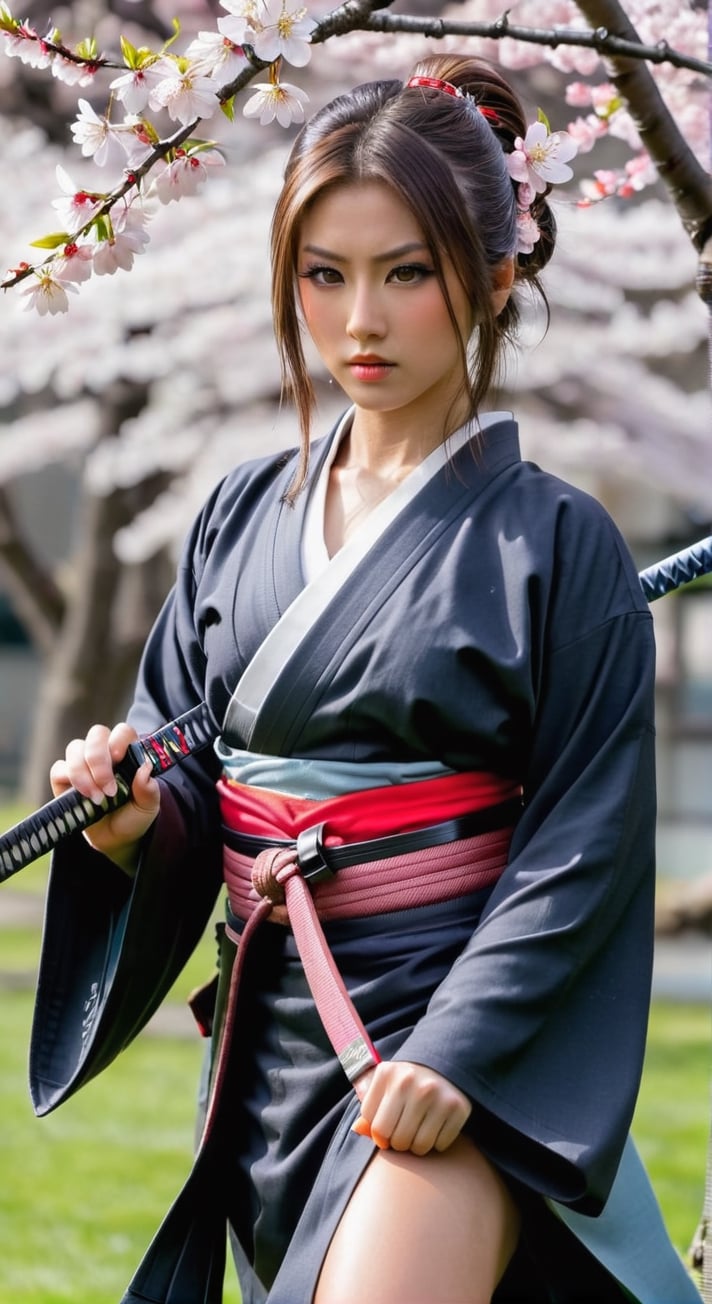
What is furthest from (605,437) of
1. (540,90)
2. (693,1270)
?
(693,1270)

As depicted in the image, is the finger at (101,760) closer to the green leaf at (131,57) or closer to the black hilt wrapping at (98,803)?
the black hilt wrapping at (98,803)

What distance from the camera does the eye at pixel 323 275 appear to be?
1952 mm

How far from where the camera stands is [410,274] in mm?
1921

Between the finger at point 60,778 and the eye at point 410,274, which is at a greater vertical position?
the eye at point 410,274

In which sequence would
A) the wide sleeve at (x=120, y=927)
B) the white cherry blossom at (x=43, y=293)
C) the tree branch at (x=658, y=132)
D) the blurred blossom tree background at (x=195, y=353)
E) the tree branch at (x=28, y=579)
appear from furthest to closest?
1. the tree branch at (x=28, y=579)
2. the blurred blossom tree background at (x=195, y=353)
3. the tree branch at (x=658, y=132)
4. the wide sleeve at (x=120, y=927)
5. the white cherry blossom at (x=43, y=293)

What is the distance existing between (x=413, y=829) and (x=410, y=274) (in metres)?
0.67

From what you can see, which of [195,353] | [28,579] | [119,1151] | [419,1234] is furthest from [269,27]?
[28,579]

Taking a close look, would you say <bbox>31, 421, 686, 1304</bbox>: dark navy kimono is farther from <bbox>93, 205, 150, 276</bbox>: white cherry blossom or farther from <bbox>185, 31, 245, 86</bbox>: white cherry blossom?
<bbox>185, 31, 245, 86</bbox>: white cherry blossom

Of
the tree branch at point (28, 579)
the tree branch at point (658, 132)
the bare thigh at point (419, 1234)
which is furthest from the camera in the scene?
the tree branch at point (28, 579)

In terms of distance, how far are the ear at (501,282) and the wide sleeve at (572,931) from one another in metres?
0.34

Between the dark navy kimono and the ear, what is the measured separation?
16 centimetres

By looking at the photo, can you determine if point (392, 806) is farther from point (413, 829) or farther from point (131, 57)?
point (131, 57)

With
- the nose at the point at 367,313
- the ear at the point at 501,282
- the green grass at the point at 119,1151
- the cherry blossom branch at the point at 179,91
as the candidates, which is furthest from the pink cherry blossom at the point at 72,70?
the green grass at the point at 119,1151

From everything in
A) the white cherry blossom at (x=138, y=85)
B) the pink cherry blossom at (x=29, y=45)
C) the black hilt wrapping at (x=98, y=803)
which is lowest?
the black hilt wrapping at (x=98, y=803)
